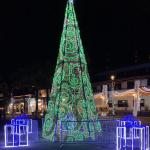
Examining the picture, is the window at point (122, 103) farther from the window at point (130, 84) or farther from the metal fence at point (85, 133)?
the metal fence at point (85, 133)

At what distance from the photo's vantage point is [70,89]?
57.7 ft

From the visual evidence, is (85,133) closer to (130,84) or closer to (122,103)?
(130,84)

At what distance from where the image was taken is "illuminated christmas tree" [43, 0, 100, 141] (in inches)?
688

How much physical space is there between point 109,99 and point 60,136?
3882 centimetres

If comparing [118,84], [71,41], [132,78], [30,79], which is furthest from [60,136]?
[118,84]

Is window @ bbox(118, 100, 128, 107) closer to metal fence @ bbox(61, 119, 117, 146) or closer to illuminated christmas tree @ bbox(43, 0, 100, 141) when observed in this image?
illuminated christmas tree @ bbox(43, 0, 100, 141)

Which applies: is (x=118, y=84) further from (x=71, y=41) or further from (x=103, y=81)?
(x=71, y=41)

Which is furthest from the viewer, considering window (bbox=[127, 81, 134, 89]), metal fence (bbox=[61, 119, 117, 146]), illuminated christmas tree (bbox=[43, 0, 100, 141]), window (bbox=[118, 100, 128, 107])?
window (bbox=[118, 100, 128, 107])

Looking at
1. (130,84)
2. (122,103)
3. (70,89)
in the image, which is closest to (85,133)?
(70,89)

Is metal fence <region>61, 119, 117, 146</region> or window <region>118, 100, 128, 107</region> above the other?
window <region>118, 100, 128, 107</region>

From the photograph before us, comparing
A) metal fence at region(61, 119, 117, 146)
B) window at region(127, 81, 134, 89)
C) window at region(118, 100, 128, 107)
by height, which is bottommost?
metal fence at region(61, 119, 117, 146)

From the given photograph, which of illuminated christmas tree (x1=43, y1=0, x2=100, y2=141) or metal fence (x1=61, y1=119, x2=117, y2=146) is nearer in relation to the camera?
metal fence (x1=61, y1=119, x2=117, y2=146)

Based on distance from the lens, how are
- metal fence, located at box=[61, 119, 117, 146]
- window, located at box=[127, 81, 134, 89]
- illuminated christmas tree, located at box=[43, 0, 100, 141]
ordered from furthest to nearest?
window, located at box=[127, 81, 134, 89], illuminated christmas tree, located at box=[43, 0, 100, 141], metal fence, located at box=[61, 119, 117, 146]

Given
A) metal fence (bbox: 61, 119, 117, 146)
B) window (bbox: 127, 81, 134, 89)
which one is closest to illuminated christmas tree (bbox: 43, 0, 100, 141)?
metal fence (bbox: 61, 119, 117, 146)
